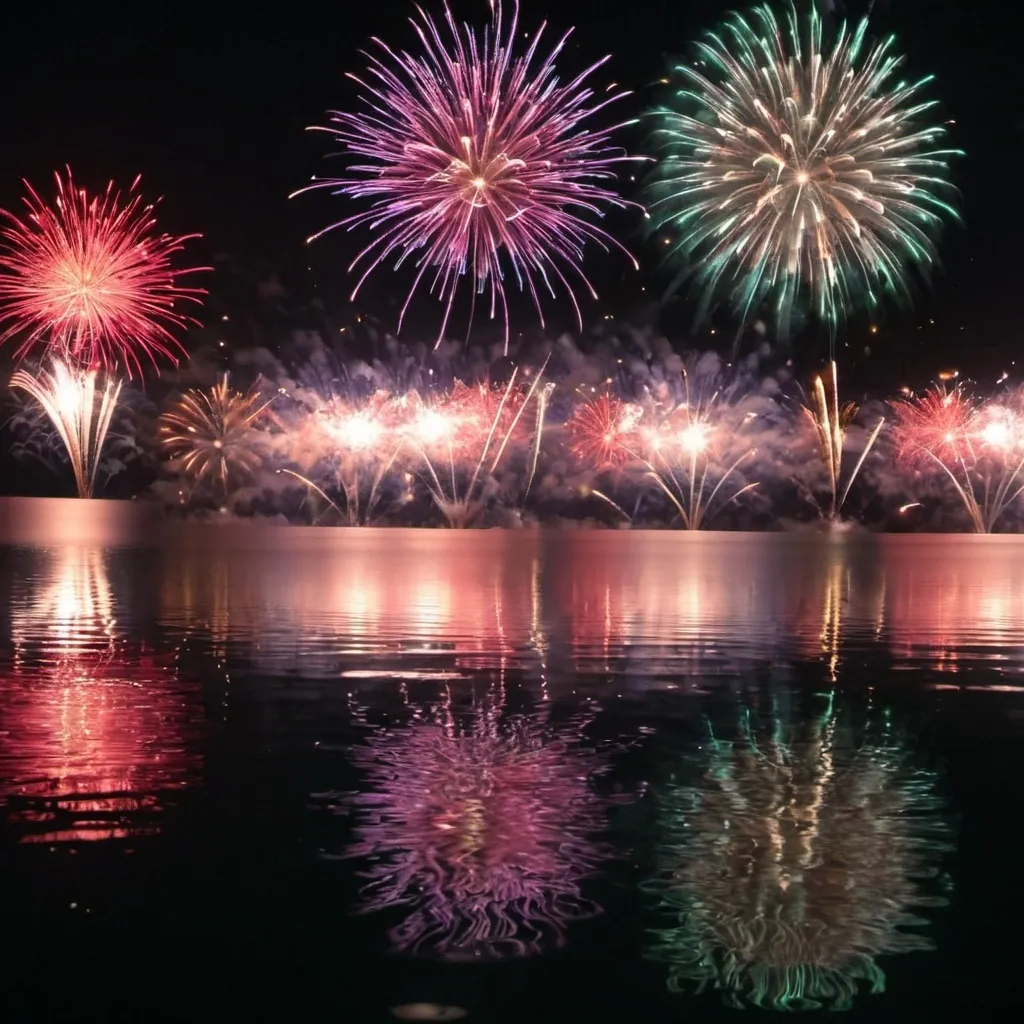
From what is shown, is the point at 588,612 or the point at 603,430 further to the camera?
the point at 603,430

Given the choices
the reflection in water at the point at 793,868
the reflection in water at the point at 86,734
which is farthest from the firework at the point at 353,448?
the reflection in water at the point at 793,868

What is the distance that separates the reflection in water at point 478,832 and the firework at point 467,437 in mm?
74981

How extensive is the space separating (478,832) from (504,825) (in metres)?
0.26

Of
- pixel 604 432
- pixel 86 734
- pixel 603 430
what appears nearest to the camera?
pixel 86 734

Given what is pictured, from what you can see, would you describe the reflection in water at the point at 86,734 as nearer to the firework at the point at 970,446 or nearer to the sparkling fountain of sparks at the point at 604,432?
the sparkling fountain of sparks at the point at 604,432

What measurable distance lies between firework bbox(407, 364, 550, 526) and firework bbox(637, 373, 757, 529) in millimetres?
7748

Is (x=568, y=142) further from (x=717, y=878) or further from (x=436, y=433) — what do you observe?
(x=436, y=433)

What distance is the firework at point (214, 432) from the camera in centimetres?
10688

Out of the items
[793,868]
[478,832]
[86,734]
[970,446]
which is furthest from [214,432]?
[793,868]

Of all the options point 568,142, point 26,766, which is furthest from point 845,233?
point 26,766

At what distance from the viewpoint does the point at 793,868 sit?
8.84 metres

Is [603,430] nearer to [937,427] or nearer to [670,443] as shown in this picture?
[670,443]

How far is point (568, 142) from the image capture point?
47.3 m

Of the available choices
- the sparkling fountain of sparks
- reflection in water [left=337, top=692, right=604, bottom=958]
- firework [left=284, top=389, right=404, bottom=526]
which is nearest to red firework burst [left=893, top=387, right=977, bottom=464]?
the sparkling fountain of sparks
